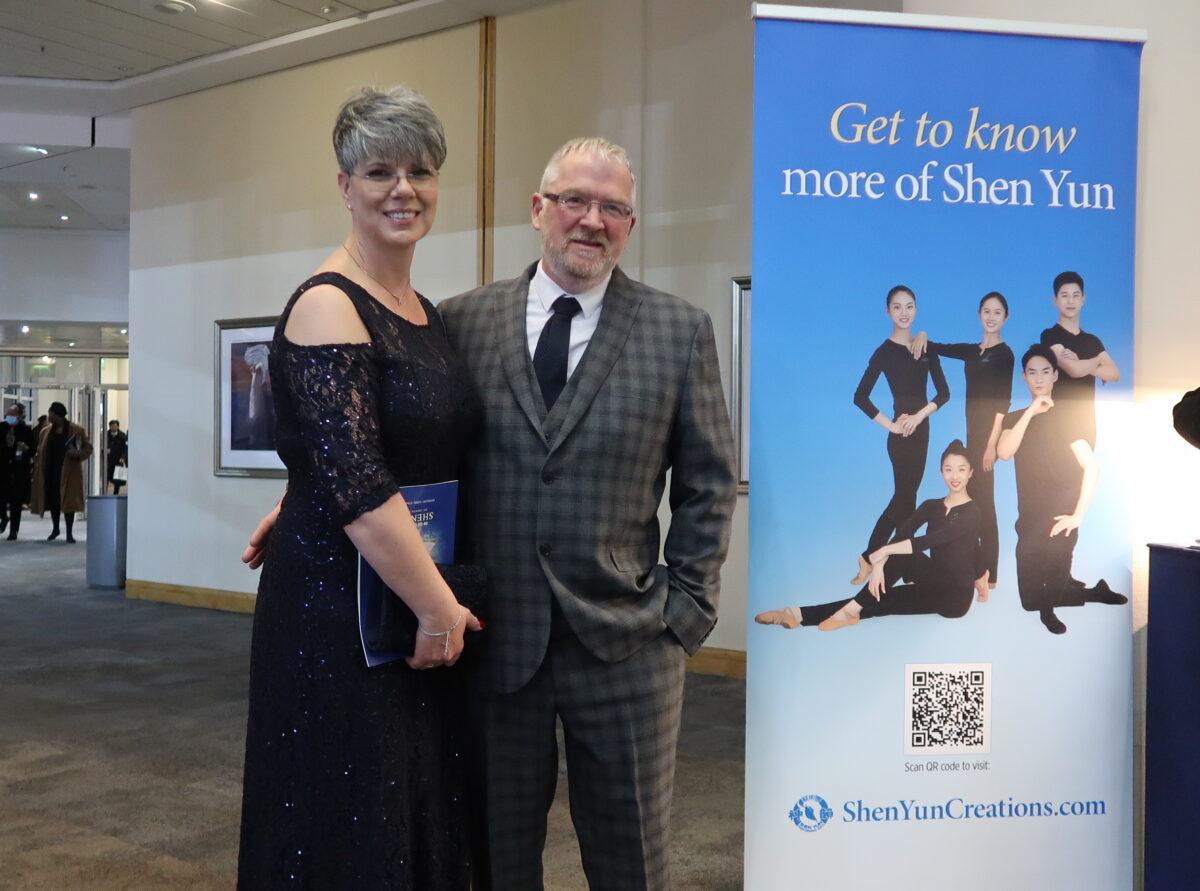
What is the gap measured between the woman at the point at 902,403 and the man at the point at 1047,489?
0.56 feet

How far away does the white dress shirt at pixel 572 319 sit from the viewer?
208 centimetres

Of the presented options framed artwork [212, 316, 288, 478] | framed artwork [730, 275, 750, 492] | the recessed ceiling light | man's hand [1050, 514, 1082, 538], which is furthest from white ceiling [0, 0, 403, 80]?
man's hand [1050, 514, 1082, 538]

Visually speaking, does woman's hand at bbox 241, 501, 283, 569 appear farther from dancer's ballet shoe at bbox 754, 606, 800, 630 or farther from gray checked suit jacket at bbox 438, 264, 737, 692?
dancer's ballet shoe at bbox 754, 606, 800, 630

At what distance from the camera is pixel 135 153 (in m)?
9.04

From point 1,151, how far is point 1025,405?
408 inches

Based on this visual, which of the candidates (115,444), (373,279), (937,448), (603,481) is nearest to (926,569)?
(937,448)

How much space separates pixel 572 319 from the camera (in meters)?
2.09

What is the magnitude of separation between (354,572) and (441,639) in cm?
18

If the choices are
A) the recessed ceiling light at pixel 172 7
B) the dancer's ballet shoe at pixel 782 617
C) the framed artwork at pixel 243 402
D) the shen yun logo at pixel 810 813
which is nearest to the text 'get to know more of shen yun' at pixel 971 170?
the dancer's ballet shoe at pixel 782 617

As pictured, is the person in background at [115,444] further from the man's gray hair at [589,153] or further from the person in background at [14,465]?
the man's gray hair at [589,153]

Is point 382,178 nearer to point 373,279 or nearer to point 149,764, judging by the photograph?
point 373,279

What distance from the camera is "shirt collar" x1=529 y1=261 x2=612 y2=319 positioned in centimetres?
209

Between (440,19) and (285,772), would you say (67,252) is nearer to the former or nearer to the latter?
(440,19)

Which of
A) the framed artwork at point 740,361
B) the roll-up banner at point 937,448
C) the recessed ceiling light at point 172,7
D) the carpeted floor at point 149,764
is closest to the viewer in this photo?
the roll-up banner at point 937,448
